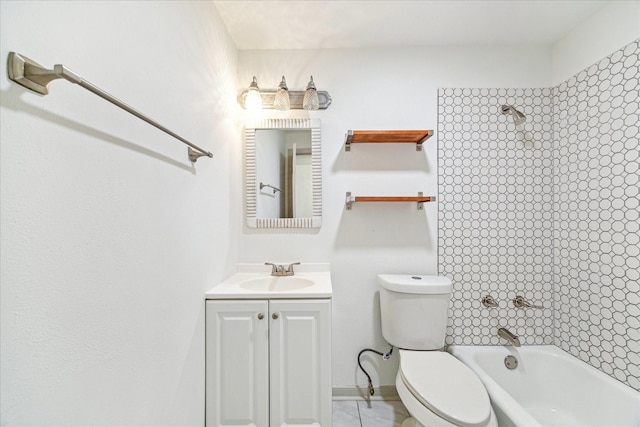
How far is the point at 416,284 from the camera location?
4.99ft

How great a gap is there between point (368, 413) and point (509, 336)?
103 centimetres

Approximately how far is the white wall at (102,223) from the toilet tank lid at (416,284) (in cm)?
108

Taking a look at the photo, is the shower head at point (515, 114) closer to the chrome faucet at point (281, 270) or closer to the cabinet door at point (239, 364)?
the chrome faucet at point (281, 270)

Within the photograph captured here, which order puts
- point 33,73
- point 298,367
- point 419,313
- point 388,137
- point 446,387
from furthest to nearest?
point 388,137
point 419,313
point 298,367
point 446,387
point 33,73

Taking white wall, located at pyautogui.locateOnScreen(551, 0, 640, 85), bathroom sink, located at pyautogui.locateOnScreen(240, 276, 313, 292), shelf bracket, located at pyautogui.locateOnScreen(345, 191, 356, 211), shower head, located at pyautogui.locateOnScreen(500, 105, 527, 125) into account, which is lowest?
bathroom sink, located at pyautogui.locateOnScreen(240, 276, 313, 292)

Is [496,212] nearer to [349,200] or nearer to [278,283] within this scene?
[349,200]

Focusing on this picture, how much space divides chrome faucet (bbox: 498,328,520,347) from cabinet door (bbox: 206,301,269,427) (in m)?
1.52

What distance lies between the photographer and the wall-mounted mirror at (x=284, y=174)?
1.72m

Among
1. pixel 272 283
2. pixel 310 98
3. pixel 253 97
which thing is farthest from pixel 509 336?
pixel 253 97

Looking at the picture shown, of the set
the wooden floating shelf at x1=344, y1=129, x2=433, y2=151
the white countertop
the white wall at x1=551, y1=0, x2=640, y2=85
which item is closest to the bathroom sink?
the white countertop

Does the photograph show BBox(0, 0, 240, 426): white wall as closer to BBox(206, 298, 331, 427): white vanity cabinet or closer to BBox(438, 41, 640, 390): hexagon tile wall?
BBox(206, 298, 331, 427): white vanity cabinet

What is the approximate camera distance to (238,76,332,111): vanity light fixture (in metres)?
1.54

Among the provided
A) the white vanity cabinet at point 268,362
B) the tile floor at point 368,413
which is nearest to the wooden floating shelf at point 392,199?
the white vanity cabinet at point 268,362

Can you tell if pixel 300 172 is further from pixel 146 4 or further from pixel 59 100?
pixel 59 100
